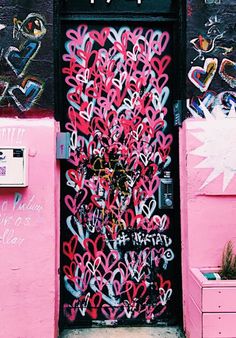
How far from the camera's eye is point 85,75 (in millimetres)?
4715

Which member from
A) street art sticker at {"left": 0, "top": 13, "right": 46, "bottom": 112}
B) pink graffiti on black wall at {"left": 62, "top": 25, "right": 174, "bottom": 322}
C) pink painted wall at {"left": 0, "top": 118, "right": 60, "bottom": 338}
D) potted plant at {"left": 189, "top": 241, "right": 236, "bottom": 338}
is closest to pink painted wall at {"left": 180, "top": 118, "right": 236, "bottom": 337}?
pink graffiti on black wall at {"left": 62, "top": 25, "right": 174, "bottom": 322}

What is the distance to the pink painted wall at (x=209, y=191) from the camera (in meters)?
4.43

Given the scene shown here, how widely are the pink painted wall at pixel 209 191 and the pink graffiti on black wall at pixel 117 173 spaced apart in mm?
376

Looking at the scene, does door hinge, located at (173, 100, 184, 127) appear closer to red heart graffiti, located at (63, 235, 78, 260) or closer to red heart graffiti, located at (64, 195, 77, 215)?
red heart graffiti, located at (64, 195, 77, 215)

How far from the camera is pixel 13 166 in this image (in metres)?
4.24

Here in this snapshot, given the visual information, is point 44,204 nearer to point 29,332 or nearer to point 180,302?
point 29,332

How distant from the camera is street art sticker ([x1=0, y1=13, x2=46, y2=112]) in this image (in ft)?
14.4

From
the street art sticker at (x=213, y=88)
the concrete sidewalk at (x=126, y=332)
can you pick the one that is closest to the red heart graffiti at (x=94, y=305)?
the concrete sidewalk at (x=126, y=332)

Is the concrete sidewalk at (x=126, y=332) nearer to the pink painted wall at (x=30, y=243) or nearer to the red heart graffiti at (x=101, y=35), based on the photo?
the pink painted wall at (x=30, y=243)

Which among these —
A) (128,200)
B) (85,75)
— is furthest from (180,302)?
(85,75)

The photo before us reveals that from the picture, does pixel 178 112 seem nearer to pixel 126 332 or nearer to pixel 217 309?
pixel 217 309

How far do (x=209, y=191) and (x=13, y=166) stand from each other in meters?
1.65

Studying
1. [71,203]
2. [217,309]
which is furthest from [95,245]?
[217,309]

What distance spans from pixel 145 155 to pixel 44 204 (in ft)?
3.43
